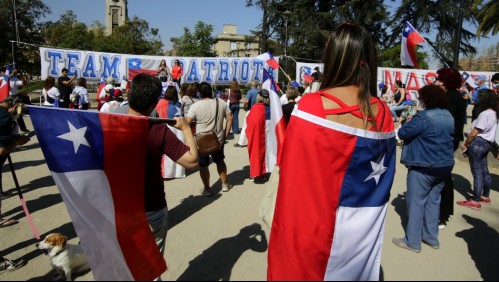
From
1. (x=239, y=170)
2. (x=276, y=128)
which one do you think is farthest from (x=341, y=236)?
(x=239, y=170)

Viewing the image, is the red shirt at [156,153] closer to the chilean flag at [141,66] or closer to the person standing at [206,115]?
the person standing at [206,115]

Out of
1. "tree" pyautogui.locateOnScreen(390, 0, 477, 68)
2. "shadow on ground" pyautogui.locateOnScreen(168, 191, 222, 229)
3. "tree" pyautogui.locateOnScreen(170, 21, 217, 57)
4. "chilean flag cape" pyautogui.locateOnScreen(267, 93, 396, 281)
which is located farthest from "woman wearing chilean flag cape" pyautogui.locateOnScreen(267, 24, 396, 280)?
"tree" pyautogui.locateOnScreen(170, 21, 217, 57)

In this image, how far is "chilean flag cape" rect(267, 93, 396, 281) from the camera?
1.59 m

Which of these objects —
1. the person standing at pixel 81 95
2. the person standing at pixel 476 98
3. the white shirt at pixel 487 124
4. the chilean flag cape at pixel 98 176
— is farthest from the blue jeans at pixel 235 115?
the chilean flag cape at pixel 98 176

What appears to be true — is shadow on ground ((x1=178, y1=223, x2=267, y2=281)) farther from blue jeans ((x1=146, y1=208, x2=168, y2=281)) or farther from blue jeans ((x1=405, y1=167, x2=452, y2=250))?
blue jeans ((x1=405, y1=167, x2=452, y2=250))

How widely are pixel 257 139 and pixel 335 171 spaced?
5307mm

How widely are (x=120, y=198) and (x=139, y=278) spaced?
53 cm

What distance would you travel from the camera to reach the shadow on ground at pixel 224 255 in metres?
3.52

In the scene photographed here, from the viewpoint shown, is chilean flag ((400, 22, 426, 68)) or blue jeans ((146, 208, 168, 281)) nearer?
blue jeans ((146, 208, 168, 281))

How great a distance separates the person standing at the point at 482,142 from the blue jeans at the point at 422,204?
192cm

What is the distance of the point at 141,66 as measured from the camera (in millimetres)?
17828

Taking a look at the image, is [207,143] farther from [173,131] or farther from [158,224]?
[158,224]

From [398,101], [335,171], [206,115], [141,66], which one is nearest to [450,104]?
[206,115]

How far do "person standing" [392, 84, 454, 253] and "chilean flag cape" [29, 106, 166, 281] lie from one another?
3149 millimetres
